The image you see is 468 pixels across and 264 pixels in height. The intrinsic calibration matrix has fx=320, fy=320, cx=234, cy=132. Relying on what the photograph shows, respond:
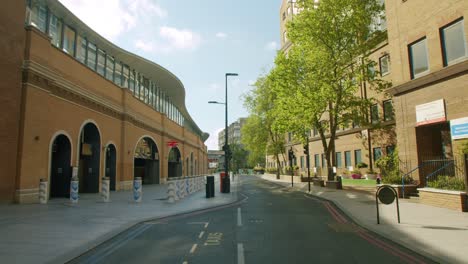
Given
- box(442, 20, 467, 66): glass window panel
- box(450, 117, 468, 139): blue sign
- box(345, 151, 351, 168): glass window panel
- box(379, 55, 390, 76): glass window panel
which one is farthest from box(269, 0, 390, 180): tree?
box(450, 117, 468, 139): blue sign

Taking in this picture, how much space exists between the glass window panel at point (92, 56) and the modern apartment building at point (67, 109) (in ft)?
0.31

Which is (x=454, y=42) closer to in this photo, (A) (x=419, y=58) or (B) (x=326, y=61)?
(A) (x=419, y=58)

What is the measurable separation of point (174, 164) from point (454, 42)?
3772cm

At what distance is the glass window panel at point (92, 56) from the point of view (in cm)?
2533

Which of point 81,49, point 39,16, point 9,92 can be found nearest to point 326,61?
point 81,49

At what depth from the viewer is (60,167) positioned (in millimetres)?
19469

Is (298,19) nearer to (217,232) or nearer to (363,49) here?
(363,49)

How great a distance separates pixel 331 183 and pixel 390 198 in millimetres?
17906

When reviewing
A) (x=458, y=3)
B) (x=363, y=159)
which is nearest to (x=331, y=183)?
(x=363, y=159)

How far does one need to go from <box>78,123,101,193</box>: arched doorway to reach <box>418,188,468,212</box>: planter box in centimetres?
2028

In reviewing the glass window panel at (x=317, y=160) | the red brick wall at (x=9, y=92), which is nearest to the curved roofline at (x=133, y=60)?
the red brick wall at (x=9, y=92)

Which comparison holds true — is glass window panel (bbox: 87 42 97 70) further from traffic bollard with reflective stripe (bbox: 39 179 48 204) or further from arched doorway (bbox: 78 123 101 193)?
traffic bollard with reflective stripe (bbox: 39 179 48 204)

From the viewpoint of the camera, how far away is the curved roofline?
887 inches

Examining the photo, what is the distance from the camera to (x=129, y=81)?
32.8 m
